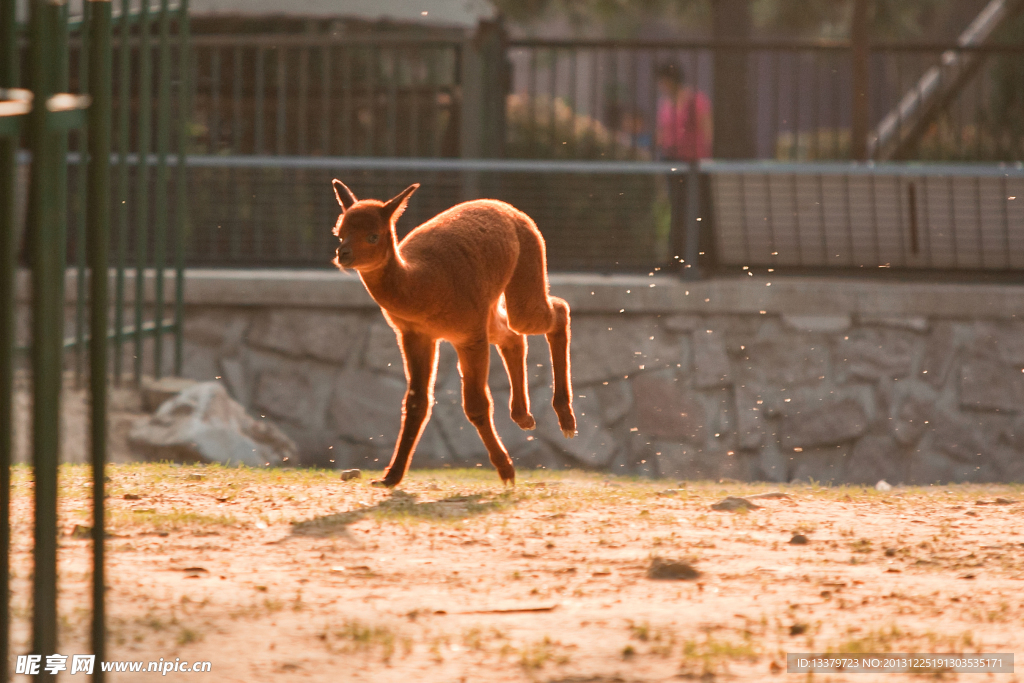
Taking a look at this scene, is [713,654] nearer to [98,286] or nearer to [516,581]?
[516,581]

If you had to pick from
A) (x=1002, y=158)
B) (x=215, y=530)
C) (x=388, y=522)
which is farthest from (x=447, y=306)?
(x=1002, y=158)

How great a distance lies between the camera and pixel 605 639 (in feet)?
9.73

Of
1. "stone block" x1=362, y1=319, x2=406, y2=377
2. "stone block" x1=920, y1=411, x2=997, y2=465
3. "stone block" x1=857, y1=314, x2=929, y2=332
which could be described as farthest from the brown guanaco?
"stone block" x1=920, y1=411, x2=997, y2=465

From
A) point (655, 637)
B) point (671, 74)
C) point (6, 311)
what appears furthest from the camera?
point (671, 74)

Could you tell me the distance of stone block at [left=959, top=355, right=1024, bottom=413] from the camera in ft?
26.9

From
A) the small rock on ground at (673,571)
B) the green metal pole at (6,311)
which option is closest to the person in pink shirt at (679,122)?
the small rock on ground at (673,571)

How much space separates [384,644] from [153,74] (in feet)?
29.8

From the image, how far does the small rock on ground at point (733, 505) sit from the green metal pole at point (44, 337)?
2871mm

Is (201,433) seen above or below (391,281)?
below

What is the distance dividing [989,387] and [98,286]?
7.01m

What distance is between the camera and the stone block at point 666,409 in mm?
8250

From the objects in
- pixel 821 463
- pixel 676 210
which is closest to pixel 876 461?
pixel 821 463

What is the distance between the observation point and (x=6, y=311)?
225 cm

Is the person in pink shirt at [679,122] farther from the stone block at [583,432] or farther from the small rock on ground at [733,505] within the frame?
the small rock on ground at [733,505]
